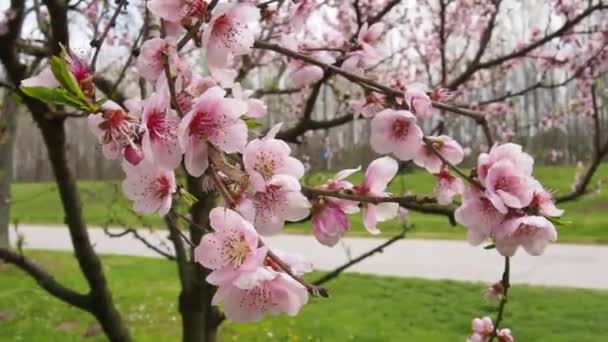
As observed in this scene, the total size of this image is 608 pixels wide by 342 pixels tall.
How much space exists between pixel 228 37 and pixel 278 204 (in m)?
0.24

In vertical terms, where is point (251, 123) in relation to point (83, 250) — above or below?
above

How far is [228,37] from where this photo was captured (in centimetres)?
89

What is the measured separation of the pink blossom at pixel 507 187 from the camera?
2.85 ft

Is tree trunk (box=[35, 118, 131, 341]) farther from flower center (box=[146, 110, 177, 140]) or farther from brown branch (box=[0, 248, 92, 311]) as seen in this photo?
flower center (box=[146, 110, 177, 140])

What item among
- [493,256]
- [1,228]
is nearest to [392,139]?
[493,256]

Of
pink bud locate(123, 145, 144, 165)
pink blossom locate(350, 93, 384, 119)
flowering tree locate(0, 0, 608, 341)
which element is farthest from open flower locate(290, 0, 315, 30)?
pink bud locate(123, 145, 144, 165)

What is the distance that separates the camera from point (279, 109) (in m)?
5.94

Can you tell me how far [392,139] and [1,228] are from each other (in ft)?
35.3

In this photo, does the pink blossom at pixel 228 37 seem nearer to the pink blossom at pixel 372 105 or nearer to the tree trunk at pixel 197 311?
the pink blossom at pixel 372 105

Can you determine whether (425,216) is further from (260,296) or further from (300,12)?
(260,296)

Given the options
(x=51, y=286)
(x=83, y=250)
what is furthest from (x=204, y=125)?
(x=51, y=286)

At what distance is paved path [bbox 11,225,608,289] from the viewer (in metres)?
7.92

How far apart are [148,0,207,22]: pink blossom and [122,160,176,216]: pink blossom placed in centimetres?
21

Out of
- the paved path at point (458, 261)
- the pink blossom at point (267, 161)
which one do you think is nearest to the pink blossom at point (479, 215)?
the pink blossom at point (267, 161)
